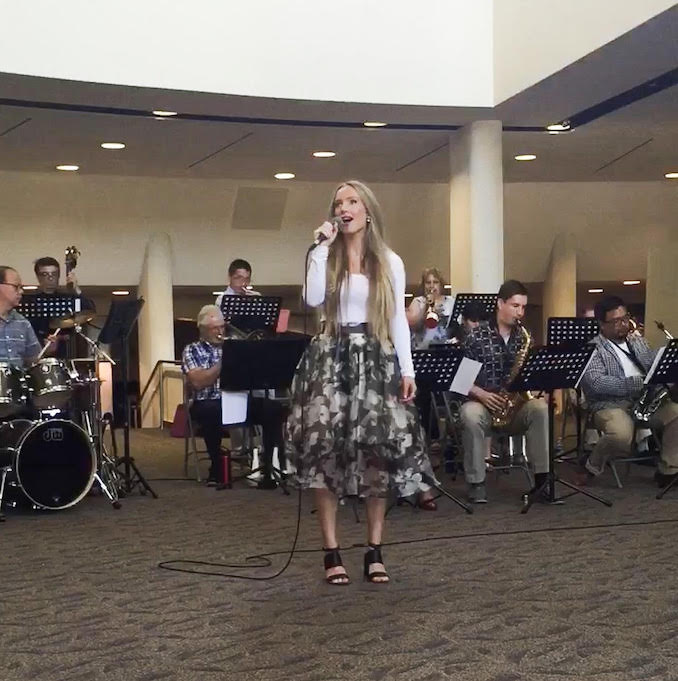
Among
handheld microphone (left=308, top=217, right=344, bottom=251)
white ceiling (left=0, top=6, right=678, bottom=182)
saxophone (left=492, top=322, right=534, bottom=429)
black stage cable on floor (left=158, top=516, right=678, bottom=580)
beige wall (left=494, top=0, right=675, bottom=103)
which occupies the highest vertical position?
beige wall (left=494, top=0, right=675, bottom=103)

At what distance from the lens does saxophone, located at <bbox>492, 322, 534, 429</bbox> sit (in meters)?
6.48

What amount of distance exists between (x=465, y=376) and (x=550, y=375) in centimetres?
47

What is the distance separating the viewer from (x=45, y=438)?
6.11 meters

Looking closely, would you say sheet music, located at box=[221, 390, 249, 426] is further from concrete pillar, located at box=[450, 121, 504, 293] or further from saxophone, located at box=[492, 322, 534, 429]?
concrete pillar, located at box=[450, 121, 504, 293]

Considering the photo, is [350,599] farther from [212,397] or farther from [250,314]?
[250,314]

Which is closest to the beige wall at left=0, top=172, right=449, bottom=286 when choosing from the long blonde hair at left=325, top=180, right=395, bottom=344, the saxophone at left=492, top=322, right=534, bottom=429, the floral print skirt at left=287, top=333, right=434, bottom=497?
the saxophone at left=492, top=322, right=534, bottom=429

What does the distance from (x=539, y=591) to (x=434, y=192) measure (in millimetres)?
8278

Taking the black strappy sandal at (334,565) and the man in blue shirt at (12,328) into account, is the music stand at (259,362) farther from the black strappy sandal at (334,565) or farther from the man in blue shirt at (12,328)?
the black strappy sandal at (334,565)

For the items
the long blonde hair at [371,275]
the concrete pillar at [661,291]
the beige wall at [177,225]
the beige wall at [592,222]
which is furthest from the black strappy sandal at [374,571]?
the concrete pillar at [661,291]

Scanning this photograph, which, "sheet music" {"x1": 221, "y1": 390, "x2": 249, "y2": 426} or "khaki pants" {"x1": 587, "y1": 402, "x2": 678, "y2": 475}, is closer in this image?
"khaki pants" {"x1": 587, "y1": 402, "x2": 678, "y2": 475}

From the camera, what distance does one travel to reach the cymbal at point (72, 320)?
622cm

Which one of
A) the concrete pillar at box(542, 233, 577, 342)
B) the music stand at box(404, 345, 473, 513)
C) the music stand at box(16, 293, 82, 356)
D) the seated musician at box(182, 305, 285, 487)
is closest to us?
the music stand at box(404, 345, 473, 513)

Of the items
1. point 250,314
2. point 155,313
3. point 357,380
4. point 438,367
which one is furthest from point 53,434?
point 155,313

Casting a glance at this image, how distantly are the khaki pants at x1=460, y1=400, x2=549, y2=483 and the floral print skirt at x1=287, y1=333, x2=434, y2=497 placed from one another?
2.08 metres
